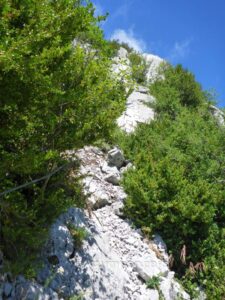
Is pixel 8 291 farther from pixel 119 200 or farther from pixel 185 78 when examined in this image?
pixel 185 78

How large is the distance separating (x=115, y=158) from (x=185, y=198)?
2968mm

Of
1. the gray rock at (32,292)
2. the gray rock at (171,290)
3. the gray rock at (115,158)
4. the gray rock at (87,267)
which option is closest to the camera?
the gray rock at (32,292)

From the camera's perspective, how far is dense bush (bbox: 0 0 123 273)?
4.90m

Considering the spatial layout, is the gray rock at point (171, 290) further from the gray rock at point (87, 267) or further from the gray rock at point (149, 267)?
the gray rock at point (87, 267)

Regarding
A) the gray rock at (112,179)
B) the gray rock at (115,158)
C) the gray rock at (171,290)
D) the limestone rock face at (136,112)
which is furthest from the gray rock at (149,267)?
the limestone rock face at (136,112)

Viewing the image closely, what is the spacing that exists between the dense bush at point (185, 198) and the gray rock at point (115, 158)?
1.79 feet

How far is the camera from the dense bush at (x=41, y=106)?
193 inches

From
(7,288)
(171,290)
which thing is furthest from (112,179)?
(7,288)

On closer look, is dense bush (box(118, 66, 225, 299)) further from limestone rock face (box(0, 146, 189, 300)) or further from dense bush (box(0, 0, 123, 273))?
dense bush (box(0, 0, 123, 273))

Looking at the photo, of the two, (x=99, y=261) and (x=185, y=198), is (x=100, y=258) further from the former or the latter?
(x=185, y=198)

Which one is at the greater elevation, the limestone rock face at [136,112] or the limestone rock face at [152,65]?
the limestone rock face at [152,65]

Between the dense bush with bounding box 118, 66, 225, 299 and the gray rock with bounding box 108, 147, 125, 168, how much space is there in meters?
0.54

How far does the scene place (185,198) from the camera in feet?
34.4

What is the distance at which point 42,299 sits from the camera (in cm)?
636
